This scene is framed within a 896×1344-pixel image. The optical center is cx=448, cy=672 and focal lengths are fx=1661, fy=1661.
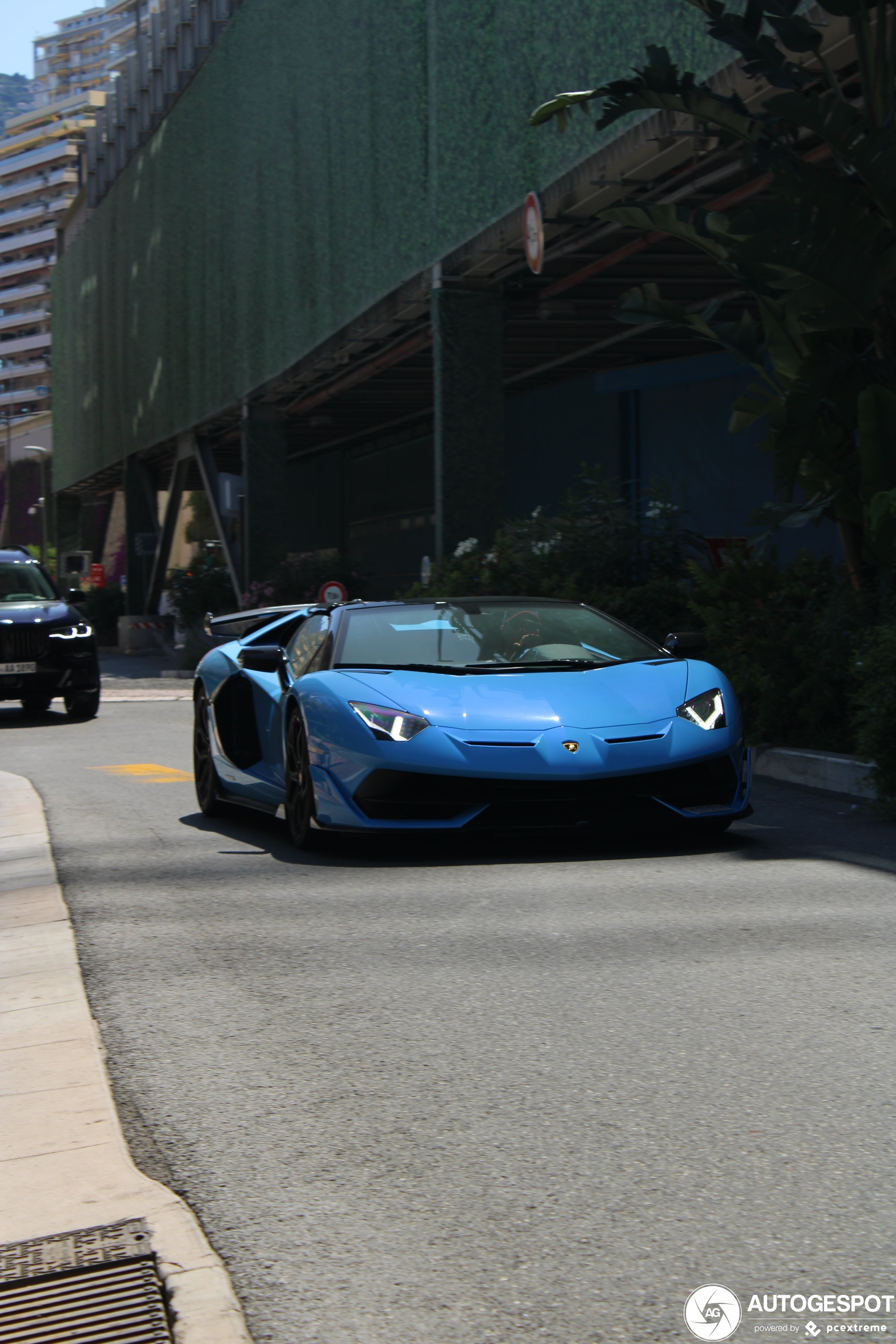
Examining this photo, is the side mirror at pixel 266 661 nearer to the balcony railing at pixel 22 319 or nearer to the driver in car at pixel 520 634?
the driver in car at pixel 520 634

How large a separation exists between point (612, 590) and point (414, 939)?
Answer: 9954mm

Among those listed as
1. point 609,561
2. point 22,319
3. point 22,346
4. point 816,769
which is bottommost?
point 816,769

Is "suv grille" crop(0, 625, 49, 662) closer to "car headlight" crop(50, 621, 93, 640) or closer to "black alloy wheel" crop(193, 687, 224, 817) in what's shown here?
"car headlight" crop(50, 621, 93, 640)

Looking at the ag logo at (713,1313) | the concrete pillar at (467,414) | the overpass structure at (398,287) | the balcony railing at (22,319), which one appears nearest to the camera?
the ag logo at (713,1313)

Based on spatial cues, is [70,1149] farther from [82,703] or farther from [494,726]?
[82,703]

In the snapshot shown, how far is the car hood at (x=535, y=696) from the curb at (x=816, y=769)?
2.00 m

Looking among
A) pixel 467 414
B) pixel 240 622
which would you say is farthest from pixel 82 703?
pixel 240 622

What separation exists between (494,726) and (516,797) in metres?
0.33

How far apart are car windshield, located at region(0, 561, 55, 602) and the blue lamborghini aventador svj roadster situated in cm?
1179

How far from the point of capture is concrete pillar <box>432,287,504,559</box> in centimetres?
2208

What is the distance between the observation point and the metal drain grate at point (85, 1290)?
272cm

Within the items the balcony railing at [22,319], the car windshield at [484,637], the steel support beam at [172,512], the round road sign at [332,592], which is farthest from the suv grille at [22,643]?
the balcony railing at [22,319]

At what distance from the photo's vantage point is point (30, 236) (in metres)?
168

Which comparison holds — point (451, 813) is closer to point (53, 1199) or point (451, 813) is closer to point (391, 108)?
point (53, 1199)
